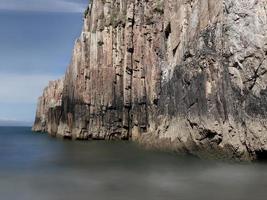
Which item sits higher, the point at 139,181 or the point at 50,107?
the point at 50,107

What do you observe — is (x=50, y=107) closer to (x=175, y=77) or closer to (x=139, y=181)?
(x=175, y=77)

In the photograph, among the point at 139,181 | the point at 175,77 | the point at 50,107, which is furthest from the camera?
the point at 50,107

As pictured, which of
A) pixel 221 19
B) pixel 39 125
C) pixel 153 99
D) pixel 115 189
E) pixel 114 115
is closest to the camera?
pixel 115 189

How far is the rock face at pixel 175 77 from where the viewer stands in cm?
2870

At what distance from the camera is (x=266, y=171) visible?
25.2 m

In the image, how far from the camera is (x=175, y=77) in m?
40.2

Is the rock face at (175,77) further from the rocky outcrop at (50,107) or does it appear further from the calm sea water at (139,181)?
the rocky outcrop at (50,107)

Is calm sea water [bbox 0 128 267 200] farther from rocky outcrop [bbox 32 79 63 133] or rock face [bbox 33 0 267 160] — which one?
rocky outcrop [bbox 32 79 63 133]

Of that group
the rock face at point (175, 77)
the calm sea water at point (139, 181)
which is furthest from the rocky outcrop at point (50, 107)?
the calm sea water at point (139, 181)

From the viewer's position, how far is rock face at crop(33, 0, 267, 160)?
1130 inches

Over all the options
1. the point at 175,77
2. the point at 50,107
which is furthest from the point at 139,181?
the point at 50,107

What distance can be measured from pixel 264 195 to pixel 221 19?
1521cm

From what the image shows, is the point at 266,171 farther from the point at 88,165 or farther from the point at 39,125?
the point at 39,125

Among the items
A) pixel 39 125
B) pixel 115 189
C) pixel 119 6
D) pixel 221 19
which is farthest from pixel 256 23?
pixel 39 125
